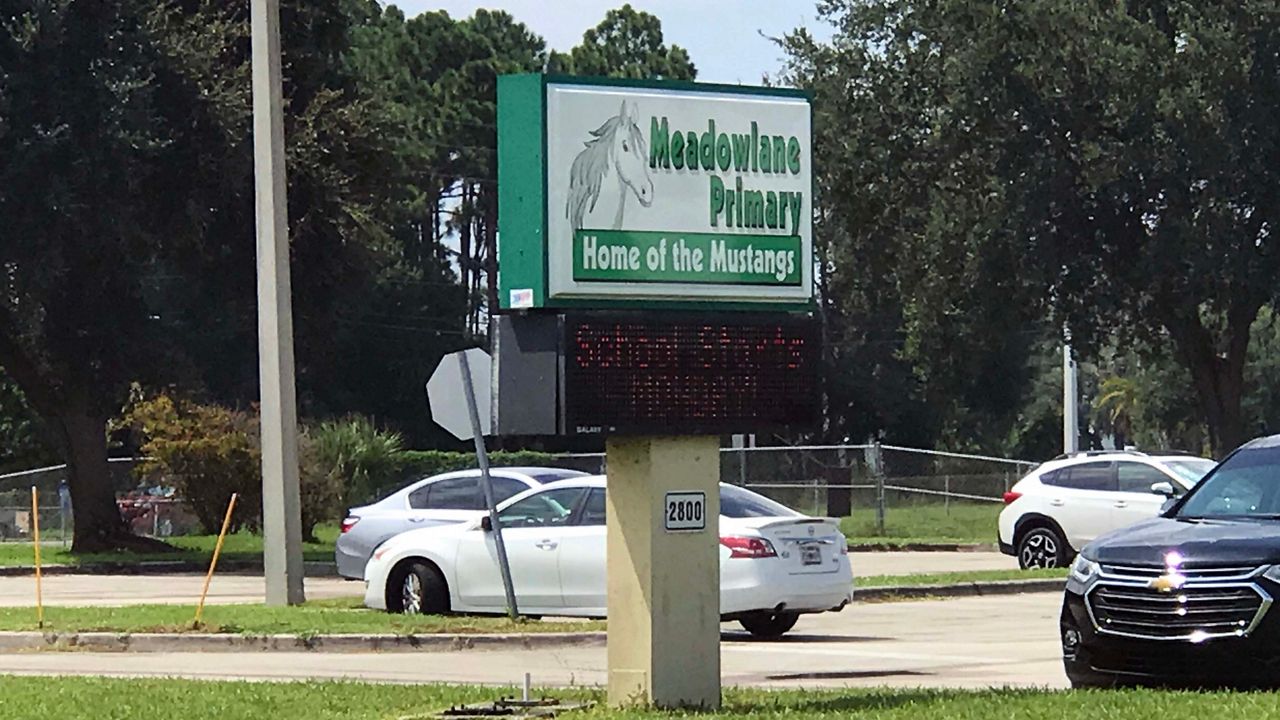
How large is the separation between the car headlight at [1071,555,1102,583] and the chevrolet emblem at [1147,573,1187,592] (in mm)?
473

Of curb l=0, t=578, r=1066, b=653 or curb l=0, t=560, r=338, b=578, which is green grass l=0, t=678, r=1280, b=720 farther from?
curb l=0, t=560, r=338, b=578

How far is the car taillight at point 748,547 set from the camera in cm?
1959

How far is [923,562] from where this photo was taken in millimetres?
35469

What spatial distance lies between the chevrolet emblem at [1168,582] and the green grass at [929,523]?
30114 mm

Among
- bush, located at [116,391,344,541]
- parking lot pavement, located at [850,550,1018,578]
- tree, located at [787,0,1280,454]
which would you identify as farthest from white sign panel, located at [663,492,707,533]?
bush, located at [116,391,344,541]

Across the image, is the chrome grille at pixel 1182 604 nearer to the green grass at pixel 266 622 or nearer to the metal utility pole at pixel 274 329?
the green grass at pixel 266 622

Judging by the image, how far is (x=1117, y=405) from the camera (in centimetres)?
10738

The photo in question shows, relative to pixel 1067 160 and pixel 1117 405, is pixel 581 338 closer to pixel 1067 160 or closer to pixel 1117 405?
pixel 1067 160

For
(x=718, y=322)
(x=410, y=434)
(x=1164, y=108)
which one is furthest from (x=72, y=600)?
(x=410, y=434)

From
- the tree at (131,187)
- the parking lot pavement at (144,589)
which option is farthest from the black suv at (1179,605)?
the tree at (131,187)

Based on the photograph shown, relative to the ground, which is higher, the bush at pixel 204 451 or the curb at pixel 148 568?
the bush at pixel 204 451

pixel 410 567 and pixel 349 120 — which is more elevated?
pixel 349 120

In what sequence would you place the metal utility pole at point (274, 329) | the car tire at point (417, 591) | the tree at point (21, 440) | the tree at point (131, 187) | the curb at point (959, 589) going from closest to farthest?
the car tire at point (417, 591), the metal utility pole at point (274, 329), the curb at point (959, 589), the tree at point (131, 187), the tree at point (21, 440)

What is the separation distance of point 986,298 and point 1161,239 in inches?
162
